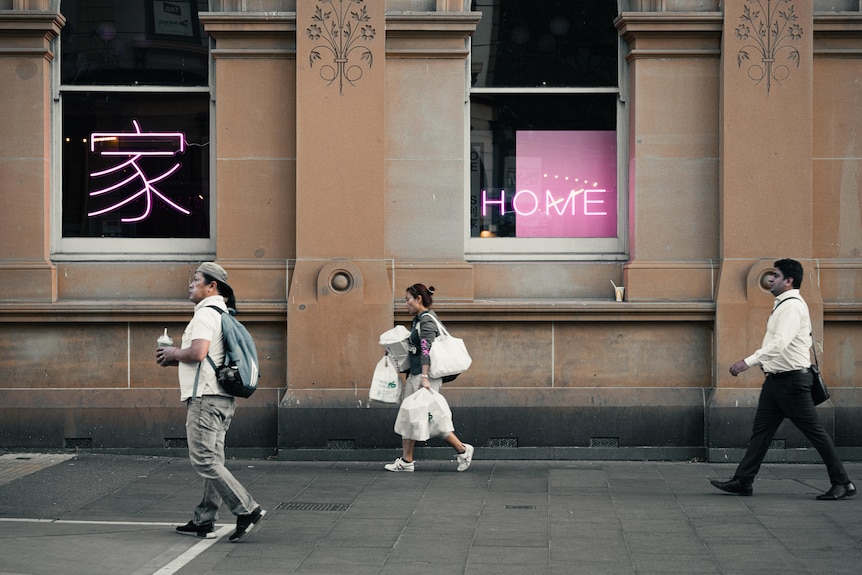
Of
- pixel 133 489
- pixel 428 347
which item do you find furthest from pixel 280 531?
pixel 428 347

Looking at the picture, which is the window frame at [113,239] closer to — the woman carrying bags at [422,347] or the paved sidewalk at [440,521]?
the paved sidewalk at [440,521]

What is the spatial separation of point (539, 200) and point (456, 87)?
1.59 meters

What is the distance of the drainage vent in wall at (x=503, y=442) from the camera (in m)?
11.9

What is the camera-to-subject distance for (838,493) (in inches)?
372

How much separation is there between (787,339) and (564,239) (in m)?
3.68

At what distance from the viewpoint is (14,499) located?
30.5 feet

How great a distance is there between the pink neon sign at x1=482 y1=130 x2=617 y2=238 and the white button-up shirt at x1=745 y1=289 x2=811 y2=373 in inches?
135

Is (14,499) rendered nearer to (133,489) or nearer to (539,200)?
(133,489)

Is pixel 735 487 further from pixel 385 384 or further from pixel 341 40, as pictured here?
pixel 341 40

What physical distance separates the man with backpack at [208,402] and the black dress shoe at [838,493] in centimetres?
461

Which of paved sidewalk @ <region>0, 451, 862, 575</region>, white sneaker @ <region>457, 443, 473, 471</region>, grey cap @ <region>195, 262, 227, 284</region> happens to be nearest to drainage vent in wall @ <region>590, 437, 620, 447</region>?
paved sidewalk @ <region>0, 451, 862, 575</region>

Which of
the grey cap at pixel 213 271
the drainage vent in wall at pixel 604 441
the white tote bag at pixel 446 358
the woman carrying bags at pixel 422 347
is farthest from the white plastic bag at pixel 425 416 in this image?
the grey cap at pixel 213 271

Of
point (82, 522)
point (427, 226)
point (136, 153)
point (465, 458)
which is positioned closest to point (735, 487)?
point (465, 458)

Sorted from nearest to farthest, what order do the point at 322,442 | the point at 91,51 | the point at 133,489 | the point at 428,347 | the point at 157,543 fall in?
the point at 157,543, the point at 133,489, the point at 428,347, the point at 322,442, the point at 91,51
